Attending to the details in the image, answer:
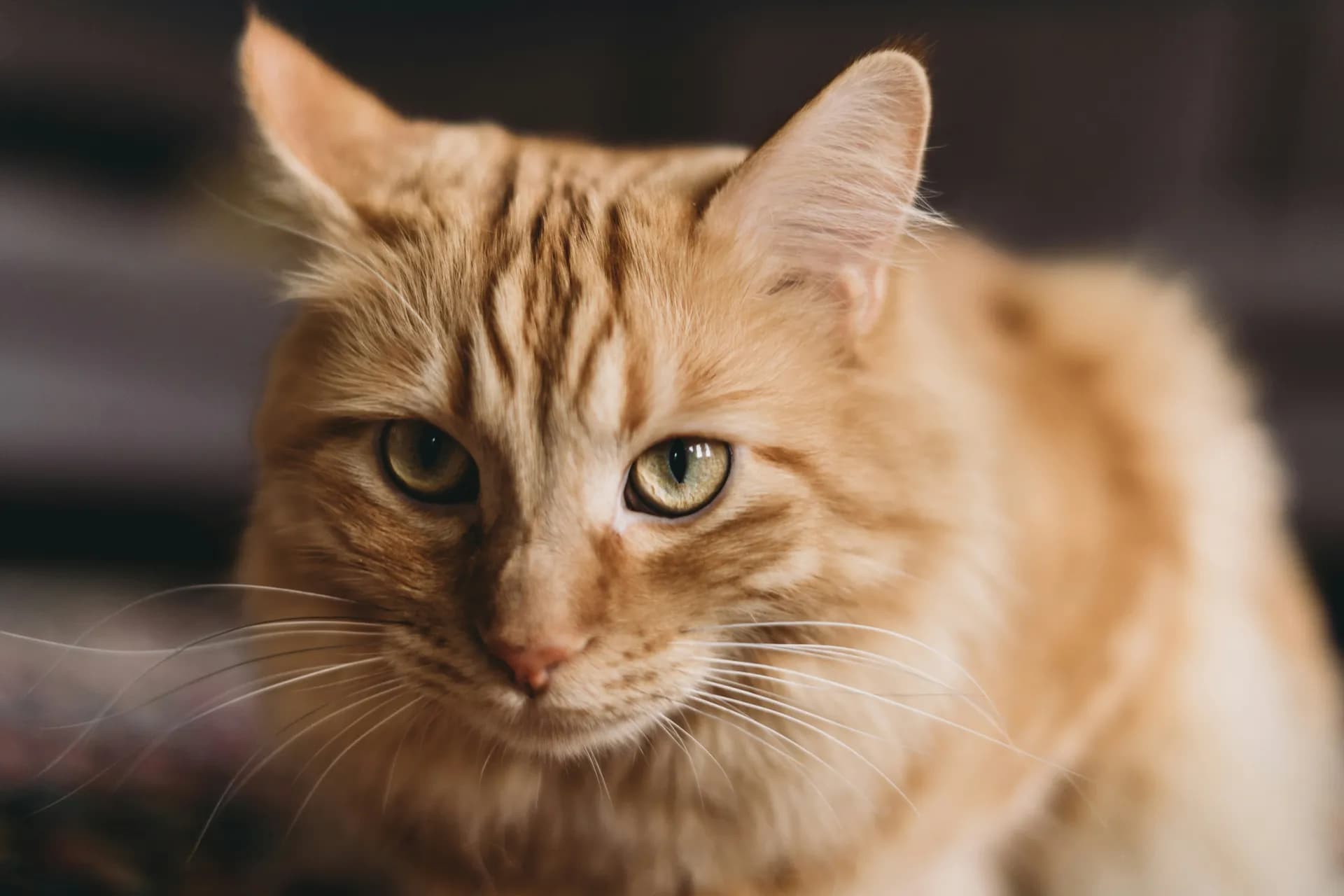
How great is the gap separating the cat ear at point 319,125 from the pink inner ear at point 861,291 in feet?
1.44

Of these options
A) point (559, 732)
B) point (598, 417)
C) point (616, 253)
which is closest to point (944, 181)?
point (616, 253)

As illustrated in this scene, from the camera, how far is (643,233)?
2.97ft

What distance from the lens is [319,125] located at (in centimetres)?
108

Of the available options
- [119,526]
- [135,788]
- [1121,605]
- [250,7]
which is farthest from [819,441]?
[119,526]

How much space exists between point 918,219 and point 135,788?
1.14 m

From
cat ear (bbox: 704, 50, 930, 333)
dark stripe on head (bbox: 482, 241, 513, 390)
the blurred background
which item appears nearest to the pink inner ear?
cat ear (bbox: 704, 50, 930, 333)

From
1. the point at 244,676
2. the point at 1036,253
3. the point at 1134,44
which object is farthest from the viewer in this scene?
the point at 1134,44

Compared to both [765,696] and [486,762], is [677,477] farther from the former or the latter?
[486,762]

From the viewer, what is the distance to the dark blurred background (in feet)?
6.84

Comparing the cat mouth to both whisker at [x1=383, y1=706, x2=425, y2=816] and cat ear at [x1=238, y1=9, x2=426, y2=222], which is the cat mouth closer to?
whisker at [x1=383, y1=706, x2=425, y2=816]

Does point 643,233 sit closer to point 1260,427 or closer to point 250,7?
point 250,7

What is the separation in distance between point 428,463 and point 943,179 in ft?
4.47

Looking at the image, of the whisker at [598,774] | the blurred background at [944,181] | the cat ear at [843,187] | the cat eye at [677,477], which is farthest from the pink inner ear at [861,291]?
the blurred background at [944,181]

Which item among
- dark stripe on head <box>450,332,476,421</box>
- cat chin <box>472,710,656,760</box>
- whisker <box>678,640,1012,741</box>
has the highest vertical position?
dark stripe on head <box>450,332,476,421</box>
